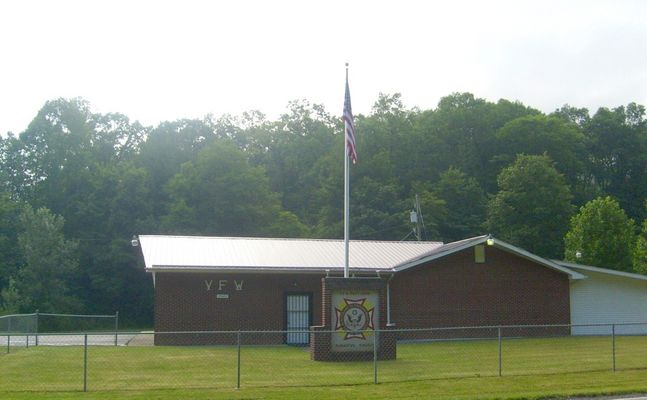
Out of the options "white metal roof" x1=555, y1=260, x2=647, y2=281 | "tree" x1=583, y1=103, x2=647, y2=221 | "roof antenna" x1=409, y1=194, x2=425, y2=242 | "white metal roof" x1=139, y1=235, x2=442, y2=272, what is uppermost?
"tree" x1=583, y1=103, x2=647, y2=221

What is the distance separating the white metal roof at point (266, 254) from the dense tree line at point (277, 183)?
80.5ft

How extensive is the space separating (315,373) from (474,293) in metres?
15.4

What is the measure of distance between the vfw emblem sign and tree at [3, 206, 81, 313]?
39142 millimetres

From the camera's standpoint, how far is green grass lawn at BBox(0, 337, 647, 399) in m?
17.2

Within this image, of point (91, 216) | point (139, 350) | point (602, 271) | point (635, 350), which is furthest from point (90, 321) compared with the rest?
point (635, 350)

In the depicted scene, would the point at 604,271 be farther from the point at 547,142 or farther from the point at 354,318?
the point at 547,142

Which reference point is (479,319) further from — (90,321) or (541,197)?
(541,197)

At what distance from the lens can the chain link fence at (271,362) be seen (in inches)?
747

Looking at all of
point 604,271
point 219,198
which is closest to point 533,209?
point 219,198

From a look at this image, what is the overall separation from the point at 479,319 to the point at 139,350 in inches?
567

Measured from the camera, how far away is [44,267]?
59.3m

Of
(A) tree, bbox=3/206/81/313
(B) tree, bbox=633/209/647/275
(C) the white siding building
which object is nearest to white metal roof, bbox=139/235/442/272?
(C) the white siding building

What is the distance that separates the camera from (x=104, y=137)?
268ft

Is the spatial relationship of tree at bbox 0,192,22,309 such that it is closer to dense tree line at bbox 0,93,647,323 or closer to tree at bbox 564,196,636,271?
dense tree line at bbox 0,93,647,323
